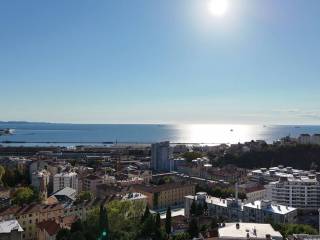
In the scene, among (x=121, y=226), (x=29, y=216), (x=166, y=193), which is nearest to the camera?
A: (x=121, y=226)

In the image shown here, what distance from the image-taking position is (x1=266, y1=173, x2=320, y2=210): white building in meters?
31.2

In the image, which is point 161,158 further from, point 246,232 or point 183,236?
point 246,232

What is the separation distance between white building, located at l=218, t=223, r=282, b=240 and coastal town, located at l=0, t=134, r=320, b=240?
0.12ft

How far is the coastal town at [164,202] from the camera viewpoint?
18281 millimetres

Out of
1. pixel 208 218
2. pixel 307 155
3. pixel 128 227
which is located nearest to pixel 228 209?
pixel 208 218

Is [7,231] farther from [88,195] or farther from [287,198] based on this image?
[287,198]

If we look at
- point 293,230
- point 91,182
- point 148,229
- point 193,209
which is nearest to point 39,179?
point 91,182

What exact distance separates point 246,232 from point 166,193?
14221 millimetres

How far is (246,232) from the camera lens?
1675cm

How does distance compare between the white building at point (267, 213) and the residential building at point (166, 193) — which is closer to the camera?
the white building at point (267, 213)

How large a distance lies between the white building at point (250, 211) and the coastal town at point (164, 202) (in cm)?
5

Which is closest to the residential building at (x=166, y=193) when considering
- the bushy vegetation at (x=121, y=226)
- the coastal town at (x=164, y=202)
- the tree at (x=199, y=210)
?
the coastal town at (x=164, y=202)

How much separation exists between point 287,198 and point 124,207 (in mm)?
16479

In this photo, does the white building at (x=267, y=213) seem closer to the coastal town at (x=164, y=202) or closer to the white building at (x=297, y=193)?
the coastal town at (x=164, y=202)
